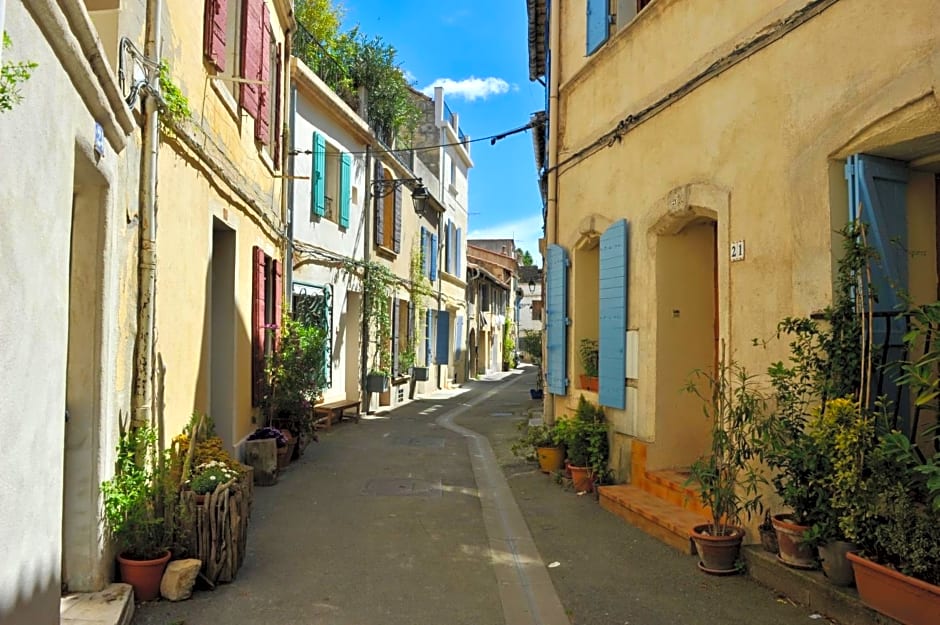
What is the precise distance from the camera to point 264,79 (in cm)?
858

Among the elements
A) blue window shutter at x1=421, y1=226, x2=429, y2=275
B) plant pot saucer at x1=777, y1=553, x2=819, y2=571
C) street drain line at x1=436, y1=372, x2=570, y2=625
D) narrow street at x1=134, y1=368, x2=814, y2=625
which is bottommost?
street drain line at x1=436, y1=372, x2=570, y2=625

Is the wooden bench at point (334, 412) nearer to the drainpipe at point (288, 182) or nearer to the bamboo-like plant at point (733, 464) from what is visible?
the drainpipe at point (288, 182)

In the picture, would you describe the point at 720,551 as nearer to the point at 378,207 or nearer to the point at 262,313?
the point at 262,313

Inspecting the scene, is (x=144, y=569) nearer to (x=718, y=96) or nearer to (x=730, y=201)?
(x=730, y=201)

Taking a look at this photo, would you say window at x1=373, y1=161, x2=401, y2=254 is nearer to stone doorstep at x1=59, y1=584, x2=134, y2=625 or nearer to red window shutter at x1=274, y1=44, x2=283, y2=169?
red window shutter at x1=274, y1=44, x2=283, y2=169

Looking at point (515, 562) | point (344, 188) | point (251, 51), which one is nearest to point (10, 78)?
point (515, 562)

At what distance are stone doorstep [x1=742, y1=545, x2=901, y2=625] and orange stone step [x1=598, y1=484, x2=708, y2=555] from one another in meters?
0.71

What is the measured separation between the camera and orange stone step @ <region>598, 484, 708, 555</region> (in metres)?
5.57

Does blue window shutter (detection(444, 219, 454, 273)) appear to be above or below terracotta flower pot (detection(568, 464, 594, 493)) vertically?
above

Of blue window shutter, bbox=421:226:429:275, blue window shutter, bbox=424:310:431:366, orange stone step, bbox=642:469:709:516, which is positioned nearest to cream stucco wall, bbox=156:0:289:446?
orange stone step, bbox=642:469:709:516

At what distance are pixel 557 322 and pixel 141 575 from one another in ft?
19.1

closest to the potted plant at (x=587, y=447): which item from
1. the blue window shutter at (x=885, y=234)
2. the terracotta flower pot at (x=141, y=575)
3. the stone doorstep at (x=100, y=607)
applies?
the blue window shutter at (x=885, y=234)

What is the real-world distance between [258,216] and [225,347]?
1.86 metres

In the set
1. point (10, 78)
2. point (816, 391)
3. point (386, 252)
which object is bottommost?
point (816, 391)
